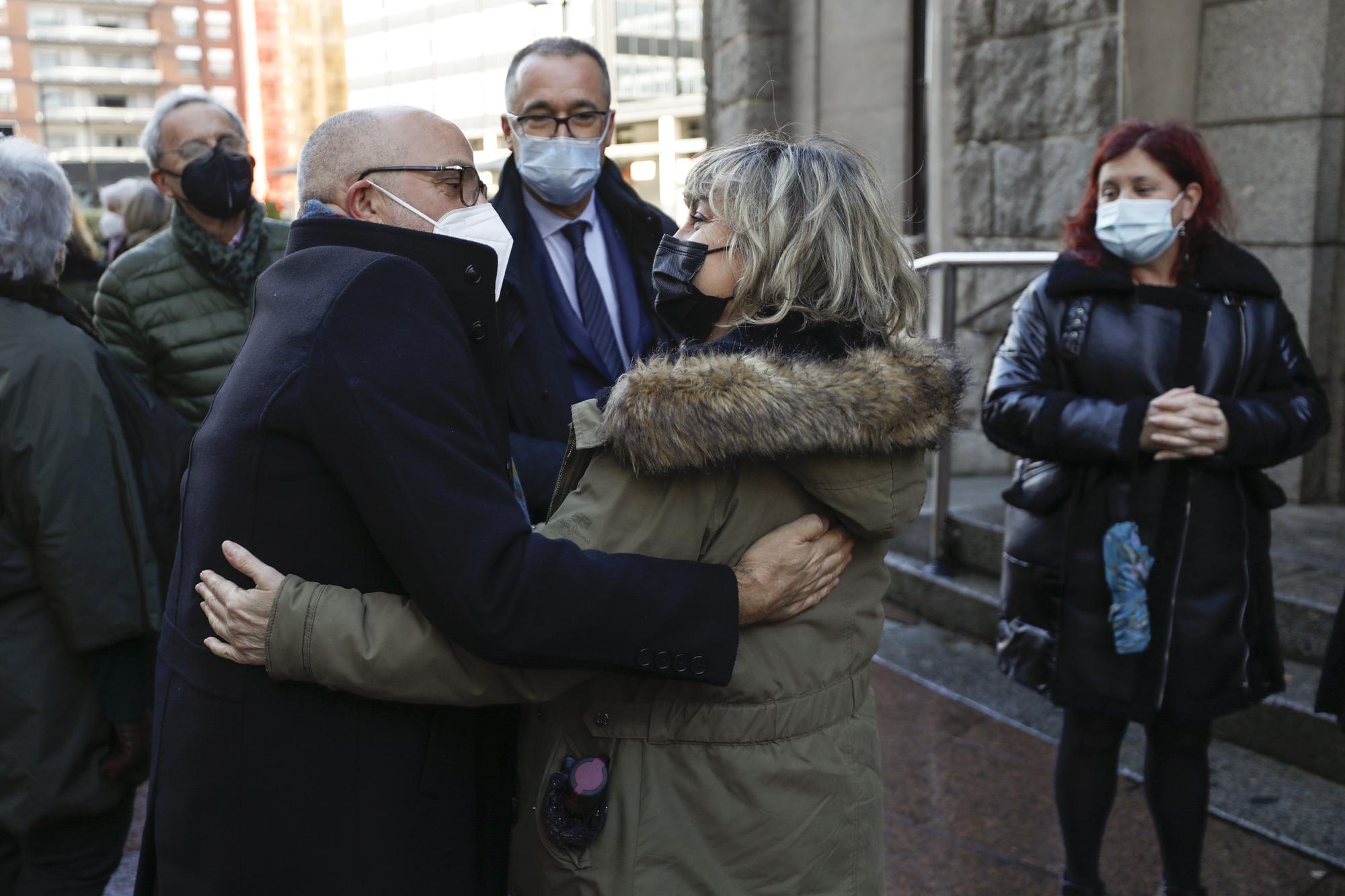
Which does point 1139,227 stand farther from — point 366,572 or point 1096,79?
point 1096,79

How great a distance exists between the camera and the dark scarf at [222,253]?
3436 millimetres

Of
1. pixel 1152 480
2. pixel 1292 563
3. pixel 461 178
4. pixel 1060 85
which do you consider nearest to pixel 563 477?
pixel 461 178

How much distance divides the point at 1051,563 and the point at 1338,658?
676 millimetres

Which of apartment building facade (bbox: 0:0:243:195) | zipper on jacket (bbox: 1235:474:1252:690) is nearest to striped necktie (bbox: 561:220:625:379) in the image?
zipper on jacket (bbox: 1235:474:1252:690)

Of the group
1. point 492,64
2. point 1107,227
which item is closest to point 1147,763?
point 1107,227

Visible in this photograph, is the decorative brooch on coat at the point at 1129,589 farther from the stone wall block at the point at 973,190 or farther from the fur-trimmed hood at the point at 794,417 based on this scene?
the stone wall block at the point at 973,190

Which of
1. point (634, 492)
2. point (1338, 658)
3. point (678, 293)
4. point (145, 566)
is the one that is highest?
point (678, 293)

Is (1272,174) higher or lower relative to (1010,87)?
lower

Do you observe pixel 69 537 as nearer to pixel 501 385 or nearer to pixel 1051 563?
pixel 501 385

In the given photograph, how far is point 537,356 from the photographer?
2793 mm

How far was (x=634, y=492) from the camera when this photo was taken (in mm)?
1571

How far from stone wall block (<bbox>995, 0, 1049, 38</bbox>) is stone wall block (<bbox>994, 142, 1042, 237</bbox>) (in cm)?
53

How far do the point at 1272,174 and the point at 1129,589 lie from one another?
9.32 ft

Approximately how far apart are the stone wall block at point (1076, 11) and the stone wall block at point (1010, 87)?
101 millimetres
